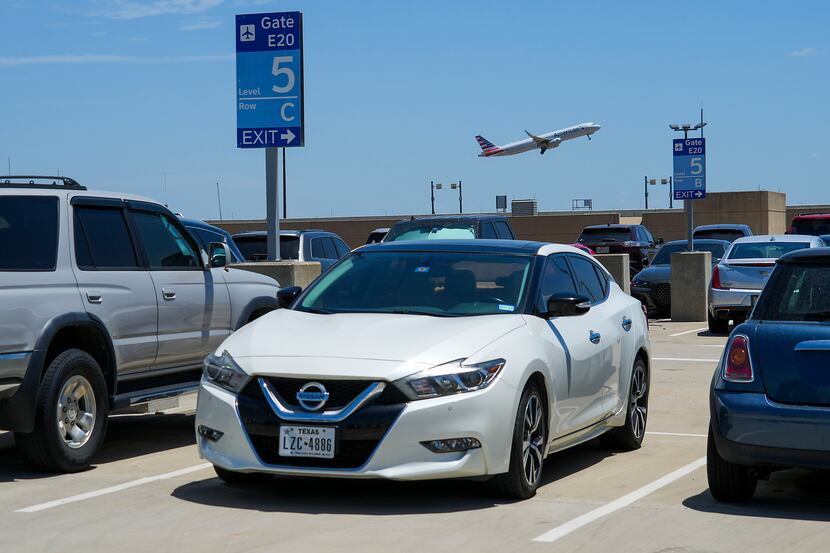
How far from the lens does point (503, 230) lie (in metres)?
22.1

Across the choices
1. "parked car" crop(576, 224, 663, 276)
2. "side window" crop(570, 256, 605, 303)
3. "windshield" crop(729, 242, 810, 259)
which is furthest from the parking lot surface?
"parked car" crop(576, 224, 663, 276)

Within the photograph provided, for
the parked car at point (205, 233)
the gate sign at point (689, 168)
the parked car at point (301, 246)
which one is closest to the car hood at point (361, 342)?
the parked car at point (205, 233)

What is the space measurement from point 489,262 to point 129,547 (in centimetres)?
323

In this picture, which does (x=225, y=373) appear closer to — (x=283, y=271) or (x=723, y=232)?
(x=283, y=271)

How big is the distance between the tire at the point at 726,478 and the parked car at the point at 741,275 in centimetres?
1346

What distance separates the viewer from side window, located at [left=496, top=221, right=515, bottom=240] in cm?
2170

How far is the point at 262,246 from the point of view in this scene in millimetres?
23000

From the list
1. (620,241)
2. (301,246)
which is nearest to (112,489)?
(301,246)

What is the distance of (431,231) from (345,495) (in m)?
12.4

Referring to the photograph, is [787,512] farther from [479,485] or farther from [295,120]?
[295,120]

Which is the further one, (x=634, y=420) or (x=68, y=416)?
(x=634, y=420)

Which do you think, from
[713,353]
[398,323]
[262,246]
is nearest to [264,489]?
[398,323]

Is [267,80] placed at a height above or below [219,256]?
above

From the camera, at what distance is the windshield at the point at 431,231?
20.2 m
